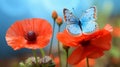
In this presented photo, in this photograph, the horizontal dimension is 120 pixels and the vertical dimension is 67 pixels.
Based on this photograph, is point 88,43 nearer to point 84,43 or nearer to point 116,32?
point 84,43

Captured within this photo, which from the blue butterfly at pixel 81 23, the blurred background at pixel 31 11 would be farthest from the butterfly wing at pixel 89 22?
the blurred background at pixel 31 11

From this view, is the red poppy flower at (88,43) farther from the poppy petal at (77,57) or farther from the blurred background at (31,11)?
the blurred background at (31,11)

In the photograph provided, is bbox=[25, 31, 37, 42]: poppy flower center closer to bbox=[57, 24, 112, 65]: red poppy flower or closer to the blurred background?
bbox=[57, 24, 112, 65]: red poppy flower

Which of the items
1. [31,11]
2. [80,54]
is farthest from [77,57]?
[31,11]

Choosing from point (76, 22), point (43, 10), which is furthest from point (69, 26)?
point (43, 10)

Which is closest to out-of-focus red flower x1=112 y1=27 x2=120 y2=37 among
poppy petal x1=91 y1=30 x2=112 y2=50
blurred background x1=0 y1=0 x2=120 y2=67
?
blurred background x1=0 y1=0 x2=120 y2=67

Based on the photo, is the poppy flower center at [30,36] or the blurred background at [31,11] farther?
the blurred background at [31,11]

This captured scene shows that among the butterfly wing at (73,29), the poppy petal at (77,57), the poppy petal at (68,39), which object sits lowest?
the poppy petal at (77,57)
